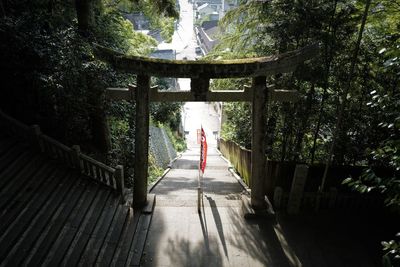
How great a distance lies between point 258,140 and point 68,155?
4.98m

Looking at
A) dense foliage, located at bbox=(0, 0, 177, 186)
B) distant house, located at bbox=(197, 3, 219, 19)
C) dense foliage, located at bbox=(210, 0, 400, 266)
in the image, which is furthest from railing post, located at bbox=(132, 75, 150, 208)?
distant house, located at bbox=(197, 3, 219, 19)

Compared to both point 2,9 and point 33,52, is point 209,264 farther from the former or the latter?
point 2,9

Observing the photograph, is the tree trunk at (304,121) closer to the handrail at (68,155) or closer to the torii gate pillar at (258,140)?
the torii gate pillar at (258,140)

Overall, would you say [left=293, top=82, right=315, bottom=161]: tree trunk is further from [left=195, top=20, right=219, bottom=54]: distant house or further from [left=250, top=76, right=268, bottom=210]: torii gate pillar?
[left=195, top=20, right=219, bottom=54]: distant house

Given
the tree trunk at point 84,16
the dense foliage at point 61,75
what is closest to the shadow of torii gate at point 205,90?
the dense foliage at point 61,75

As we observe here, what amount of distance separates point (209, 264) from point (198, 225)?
4.42ft

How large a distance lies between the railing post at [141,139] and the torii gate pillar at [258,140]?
2.49 m

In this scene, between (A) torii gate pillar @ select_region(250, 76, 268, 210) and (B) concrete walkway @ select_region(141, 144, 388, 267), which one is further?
(A) torii gate pillar @ select_region(250, 76, 268, 210)

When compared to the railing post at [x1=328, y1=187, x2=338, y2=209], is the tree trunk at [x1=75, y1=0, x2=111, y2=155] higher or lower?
higher

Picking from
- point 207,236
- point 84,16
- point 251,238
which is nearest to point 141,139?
point 207,236

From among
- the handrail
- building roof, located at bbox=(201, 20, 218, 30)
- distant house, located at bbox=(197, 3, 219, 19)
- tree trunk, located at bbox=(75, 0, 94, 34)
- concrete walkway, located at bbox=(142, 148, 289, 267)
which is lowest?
concrete walkway, located at bbox=(142, 148, 289, 267)

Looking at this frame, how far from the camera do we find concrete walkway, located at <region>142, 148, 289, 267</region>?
632cm

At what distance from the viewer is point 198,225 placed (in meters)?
7.45

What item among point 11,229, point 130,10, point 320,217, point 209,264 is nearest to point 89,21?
point 130,10
